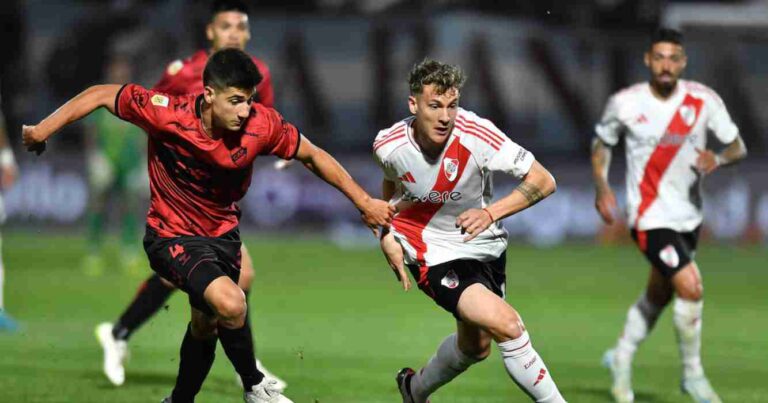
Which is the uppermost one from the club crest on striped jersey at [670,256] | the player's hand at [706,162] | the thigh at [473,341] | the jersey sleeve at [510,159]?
the jersey sleeve at [510,159]

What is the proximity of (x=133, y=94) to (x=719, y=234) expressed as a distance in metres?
15.2

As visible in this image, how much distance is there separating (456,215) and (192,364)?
1.53 m

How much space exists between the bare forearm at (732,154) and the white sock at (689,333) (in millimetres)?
1004

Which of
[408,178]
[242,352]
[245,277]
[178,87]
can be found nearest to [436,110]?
[408,178]

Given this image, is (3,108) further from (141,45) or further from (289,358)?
(289,358)

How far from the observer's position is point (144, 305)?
902 centimetres

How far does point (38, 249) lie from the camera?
19.5 metres

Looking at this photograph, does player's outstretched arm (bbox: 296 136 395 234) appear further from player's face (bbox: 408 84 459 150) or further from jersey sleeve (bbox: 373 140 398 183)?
player's face (bbox: 408 84 459 150)

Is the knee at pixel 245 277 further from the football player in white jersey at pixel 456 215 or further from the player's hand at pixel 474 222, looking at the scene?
the player's hand at pixel 474 222

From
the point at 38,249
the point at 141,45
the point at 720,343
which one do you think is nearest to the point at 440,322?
the point at 720,343

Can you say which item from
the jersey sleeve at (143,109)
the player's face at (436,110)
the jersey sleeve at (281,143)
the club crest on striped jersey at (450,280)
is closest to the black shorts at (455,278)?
the club crest on striped jersey at (450,280)

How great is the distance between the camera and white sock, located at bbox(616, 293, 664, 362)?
882cm

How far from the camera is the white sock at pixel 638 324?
28.9 ft

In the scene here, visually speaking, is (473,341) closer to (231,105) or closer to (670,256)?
(231,105)
